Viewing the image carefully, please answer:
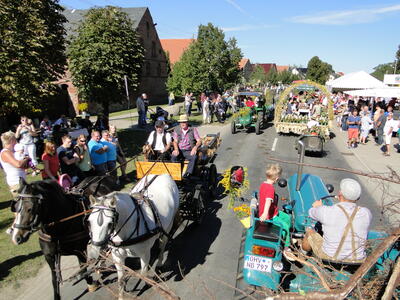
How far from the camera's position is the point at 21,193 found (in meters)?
3.32

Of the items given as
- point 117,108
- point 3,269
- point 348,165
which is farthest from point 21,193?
point 117,108

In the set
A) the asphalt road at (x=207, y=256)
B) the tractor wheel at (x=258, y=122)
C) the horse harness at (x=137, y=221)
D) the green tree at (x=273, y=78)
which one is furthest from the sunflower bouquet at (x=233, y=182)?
the green tree at (x=273, y=78)

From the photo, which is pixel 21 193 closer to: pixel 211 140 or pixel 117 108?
pixel 211 140

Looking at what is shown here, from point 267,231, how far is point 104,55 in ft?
31.7

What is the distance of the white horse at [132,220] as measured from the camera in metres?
3.19

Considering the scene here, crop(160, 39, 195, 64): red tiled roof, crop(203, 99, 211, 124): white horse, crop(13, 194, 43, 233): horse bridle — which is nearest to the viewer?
crop(13, 194, 43, 233): horse bridle

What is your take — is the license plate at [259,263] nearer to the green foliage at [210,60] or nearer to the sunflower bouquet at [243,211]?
the sunflower bouquet at [243,211]

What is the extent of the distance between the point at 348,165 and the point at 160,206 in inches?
381

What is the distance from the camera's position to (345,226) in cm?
308

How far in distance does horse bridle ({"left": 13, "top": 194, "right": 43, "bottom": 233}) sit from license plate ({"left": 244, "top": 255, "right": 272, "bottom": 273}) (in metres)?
2.86

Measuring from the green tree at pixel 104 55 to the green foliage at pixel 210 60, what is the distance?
36.2 ft

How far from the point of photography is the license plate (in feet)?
12.6

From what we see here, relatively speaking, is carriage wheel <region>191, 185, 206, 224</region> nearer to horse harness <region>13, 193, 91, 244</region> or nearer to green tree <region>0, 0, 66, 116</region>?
horse harness <region>13, 193, 91, 244</region>

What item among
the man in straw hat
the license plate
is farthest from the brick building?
the license plate
